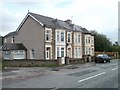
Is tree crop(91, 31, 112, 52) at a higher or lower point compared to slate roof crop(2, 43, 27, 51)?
higher

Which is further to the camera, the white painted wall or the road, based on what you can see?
the white painted wall

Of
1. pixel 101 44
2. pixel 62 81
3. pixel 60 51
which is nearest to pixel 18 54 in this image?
pixel 60 51

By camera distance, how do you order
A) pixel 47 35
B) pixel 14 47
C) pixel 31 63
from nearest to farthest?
1. pixel 31 63
2. pixel 47 35
3. pixel 14 47

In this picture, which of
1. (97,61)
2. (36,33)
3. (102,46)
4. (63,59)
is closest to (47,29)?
(36,33)

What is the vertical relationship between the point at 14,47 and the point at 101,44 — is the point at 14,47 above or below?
below

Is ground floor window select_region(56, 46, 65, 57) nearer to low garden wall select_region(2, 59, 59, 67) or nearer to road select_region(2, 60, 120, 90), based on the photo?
low garden wall select_region(2, 59, 59, 67)

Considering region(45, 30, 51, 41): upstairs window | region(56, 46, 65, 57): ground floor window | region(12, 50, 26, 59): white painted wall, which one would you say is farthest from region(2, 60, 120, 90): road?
region(56, 46, 65, 57): ground floor window

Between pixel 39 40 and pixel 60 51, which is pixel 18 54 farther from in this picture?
pixel 60 51

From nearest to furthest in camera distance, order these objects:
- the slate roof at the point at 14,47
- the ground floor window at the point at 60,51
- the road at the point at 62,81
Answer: the road at the point at 62,81 → the slate roof at the point at 14,47 → the ground floor window at the point at 60,51

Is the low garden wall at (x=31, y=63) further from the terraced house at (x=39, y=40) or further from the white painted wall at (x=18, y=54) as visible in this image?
the white painted wall at (x=18, y=54)

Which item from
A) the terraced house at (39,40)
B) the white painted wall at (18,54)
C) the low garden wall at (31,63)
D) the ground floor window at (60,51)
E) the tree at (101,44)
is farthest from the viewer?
the tree at (101,44)

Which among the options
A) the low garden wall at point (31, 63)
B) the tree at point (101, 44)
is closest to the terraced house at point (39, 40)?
the low garden wall at point (31, 63)

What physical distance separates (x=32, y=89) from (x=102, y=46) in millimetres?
64477

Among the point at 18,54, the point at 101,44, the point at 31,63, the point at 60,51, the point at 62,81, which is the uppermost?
the point at 101,44
